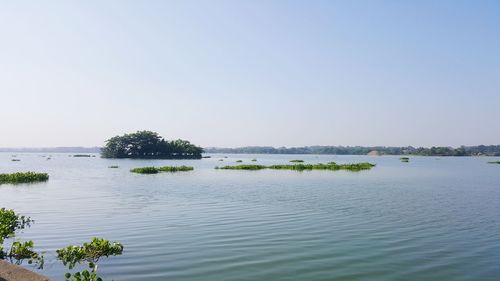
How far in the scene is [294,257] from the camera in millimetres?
17172

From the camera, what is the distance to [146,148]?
177375 millimetres

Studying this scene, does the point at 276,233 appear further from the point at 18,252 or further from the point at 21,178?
the point at 21,178

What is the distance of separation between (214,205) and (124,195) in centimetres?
1223

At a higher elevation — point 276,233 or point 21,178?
point 21,178

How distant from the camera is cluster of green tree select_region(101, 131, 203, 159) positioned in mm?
175625

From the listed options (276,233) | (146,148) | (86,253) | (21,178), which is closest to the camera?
(86,253)

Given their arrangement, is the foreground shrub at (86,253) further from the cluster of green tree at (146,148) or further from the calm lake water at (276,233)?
the cluster of green tree at (146,148)

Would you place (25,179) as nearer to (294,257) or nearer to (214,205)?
(214,205)

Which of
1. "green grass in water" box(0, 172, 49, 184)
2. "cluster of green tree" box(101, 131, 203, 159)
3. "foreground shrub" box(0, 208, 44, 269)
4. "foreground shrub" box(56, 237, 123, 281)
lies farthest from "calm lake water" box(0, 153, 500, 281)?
"cluster of green tree" box(101, 131, 203, 159)

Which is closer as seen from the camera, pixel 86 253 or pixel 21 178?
pixel 86 253

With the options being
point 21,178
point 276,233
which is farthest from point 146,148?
point 276,233

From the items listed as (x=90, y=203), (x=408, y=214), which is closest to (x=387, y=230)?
(x=408, y=214)

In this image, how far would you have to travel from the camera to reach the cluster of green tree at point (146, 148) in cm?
17562

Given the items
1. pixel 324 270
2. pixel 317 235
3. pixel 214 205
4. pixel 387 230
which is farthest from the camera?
pixel 214 205
